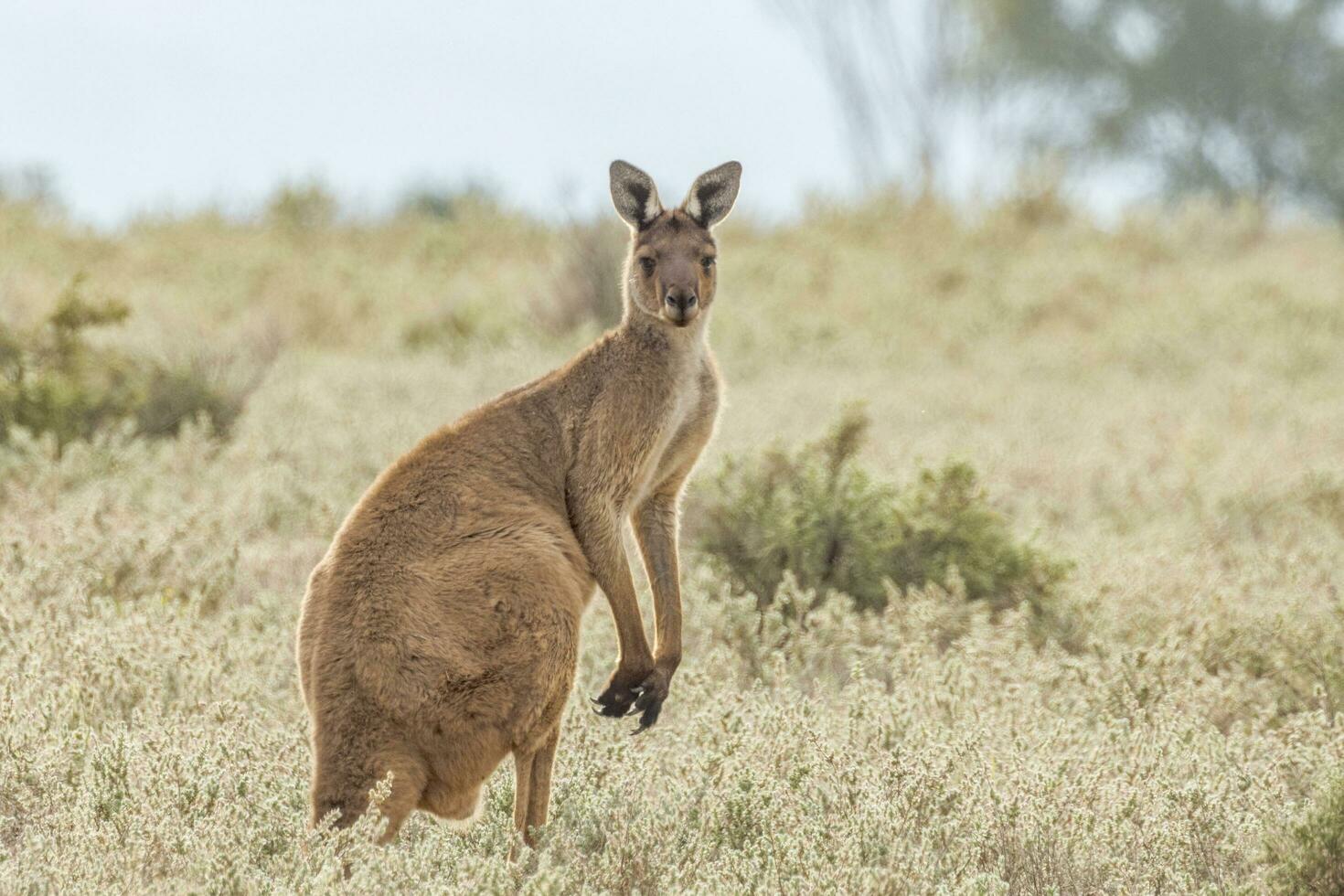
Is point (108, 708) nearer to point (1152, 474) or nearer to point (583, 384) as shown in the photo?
point (583, 384)

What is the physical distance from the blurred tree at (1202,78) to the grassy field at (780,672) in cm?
2484

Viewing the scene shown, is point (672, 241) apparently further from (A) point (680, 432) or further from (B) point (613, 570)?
(B) point (613, 570)

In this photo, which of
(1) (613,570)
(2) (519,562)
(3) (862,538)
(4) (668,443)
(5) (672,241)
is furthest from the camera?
(3) (862,538)

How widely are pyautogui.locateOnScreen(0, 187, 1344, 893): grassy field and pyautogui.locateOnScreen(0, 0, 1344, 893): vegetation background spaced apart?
2cm

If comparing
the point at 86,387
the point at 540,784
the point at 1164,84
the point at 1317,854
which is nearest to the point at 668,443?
the point at 540,784

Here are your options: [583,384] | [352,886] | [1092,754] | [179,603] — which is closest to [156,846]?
[352,886]

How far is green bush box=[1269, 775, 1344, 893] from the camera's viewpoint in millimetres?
3432

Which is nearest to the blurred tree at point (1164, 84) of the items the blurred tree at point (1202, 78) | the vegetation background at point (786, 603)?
the blurred tree at point (1202, 78)

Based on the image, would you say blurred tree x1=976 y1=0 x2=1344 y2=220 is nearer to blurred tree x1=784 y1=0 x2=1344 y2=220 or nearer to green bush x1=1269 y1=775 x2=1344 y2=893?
blurred tree x1=784 y1=0 x2=1344 y2=220

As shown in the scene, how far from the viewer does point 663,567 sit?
431 centimetres

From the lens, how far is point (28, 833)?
3904mm

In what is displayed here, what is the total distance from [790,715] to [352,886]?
1.59m

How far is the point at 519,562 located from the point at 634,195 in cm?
146

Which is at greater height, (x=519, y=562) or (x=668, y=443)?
(x=668, y=443)
